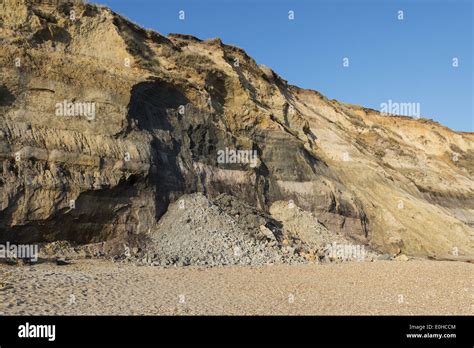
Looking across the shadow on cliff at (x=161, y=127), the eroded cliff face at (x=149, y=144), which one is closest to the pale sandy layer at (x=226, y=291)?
the eroded cliff face at (x=149, y=144)

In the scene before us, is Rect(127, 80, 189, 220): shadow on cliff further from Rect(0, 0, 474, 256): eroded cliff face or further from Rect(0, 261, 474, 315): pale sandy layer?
Rect(0, 261, 474, 315): pale sandy layer

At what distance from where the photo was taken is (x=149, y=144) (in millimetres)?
22609

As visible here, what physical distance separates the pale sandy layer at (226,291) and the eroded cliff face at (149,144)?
3.77m

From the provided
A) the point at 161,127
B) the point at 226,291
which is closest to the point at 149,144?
the point at 161,127

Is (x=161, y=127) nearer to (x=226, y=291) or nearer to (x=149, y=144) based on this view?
(x=149, y=144)

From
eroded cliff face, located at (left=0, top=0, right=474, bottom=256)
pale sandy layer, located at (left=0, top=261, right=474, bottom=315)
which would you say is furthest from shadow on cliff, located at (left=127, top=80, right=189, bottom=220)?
pale sandy layer, located at (left=0, top=261, right=474, bottom=315)

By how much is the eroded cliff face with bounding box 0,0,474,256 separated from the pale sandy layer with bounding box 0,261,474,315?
377 cm

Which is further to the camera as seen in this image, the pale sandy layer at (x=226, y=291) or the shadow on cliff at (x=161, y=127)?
the shadow on cliff at (x=161, y=127)

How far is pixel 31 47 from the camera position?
20516 mm

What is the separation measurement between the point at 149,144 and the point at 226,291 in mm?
11086

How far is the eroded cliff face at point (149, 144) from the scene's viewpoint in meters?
18.4

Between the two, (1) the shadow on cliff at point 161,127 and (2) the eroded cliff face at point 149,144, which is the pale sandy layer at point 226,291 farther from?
(1) the shadow on cliff at point 161,127

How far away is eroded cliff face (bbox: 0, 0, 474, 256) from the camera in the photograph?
60.3 feet
